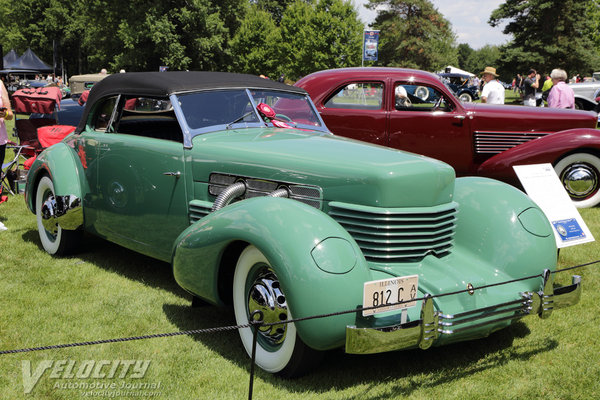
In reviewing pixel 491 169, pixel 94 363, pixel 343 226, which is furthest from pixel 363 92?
pixel 94 363

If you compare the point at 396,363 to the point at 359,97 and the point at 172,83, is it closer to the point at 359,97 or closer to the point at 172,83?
the point at 172,83

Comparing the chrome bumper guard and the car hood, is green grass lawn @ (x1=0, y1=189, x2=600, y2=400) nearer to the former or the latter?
the chrome bumper guard

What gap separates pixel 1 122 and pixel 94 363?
391 cm

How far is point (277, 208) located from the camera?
3.24 m

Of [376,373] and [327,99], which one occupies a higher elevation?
[327,99]

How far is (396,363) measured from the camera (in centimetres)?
359

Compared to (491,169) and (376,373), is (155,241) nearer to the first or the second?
(376,373)

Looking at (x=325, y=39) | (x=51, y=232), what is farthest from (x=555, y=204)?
(x=325, y=39)

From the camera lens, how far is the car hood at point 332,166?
11.3 ft

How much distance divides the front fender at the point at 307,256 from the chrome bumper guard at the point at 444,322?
0.18 m


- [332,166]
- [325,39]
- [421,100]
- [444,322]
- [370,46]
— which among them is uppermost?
[325,39]

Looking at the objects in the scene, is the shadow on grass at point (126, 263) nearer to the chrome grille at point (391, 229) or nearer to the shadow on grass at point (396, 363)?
the shadow on grass at point (396, 363)

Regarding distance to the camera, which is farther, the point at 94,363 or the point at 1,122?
the point at 1,122

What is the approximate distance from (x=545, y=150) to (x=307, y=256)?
584cm
